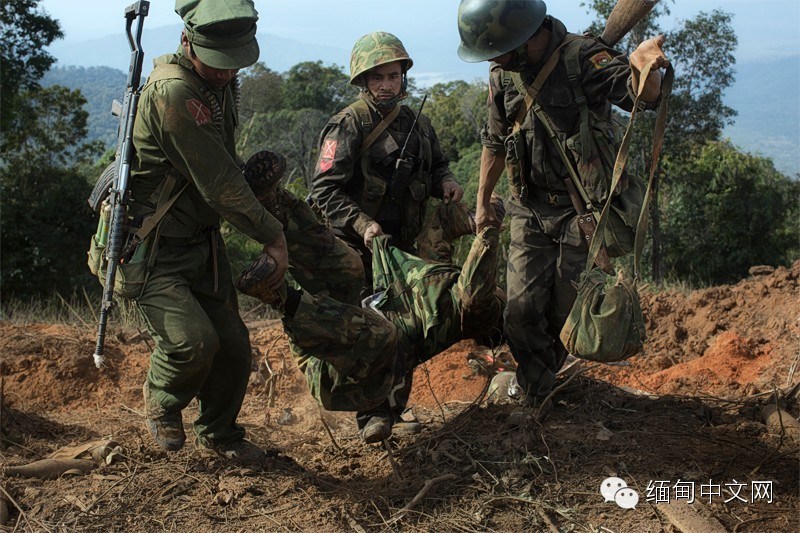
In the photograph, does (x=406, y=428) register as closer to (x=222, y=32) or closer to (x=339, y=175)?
(x=339, y=175)

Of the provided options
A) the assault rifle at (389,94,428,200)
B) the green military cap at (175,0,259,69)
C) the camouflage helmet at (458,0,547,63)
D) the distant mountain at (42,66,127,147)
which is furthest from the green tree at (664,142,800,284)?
the distant mountain at (42,66,127,147)

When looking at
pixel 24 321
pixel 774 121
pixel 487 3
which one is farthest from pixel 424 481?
pixel 774 121

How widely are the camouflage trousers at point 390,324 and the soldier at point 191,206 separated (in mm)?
345

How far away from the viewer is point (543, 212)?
190 inches

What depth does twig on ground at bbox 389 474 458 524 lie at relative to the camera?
12.6ft

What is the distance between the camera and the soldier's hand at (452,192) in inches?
214

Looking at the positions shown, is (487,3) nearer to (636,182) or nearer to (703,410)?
(636,182)

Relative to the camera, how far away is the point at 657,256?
1550cm

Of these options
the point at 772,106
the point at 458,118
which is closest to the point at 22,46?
the point at 458,118

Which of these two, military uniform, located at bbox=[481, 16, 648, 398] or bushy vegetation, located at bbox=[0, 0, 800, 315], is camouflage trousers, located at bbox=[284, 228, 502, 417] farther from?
bushy vegetation, located at bbox=[0, 0, 800, 315]

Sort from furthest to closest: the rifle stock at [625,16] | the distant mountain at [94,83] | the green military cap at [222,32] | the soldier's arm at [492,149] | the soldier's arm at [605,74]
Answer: the distant mountain at [94,83] → the soldier's arm at [492,149] → the soldier's arm at [605,74] → the rifle stock at [625,16] → the green military cap at [222,32]

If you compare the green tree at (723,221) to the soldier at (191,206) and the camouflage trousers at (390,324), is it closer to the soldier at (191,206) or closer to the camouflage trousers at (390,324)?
the camouflage trousers at (390,324)

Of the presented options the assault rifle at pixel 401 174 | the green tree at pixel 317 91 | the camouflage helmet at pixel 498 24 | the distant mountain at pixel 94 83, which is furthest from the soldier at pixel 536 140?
the distant mountain at pixel 94 83

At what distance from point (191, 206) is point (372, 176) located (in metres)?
1.55
